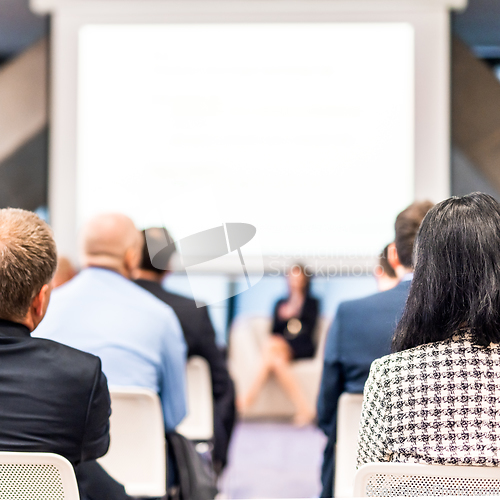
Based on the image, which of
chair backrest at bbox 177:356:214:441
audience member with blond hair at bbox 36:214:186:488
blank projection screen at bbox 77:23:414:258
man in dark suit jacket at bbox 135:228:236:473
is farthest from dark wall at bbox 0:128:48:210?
audience member with blond hair at bbox 36:214:186:488

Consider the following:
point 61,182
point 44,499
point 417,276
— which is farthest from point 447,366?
point 61,182

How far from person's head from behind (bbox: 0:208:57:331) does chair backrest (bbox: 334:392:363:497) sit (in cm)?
94

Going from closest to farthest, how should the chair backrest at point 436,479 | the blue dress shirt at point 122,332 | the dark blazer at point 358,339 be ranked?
the chair backrest at point 436,479 → the dark blazer at point 358,339 → the blue dress shirt at point 122,332

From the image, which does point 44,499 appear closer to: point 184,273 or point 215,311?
point 184,273

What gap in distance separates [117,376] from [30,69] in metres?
2.67

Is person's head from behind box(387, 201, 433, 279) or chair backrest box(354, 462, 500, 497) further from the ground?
person's head from behind box(387, 201, 433, 279)

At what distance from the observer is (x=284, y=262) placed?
3369 mm

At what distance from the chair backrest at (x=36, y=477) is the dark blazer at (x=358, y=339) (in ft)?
3.04

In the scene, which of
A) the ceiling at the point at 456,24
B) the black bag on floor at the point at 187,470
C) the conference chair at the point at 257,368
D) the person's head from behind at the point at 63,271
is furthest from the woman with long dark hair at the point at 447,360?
the conference chair at the point at 257,368

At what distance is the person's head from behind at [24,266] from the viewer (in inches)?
48.4

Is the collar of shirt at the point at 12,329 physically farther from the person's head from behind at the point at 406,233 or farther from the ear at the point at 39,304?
the person's head from behind at the point at 406,233

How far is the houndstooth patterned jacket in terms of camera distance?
3.56 ft

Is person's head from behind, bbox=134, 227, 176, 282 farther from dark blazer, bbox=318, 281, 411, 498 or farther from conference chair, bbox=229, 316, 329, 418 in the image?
conference chair, bbox=229, 316, 329, 418

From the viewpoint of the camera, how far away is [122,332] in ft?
6.22
